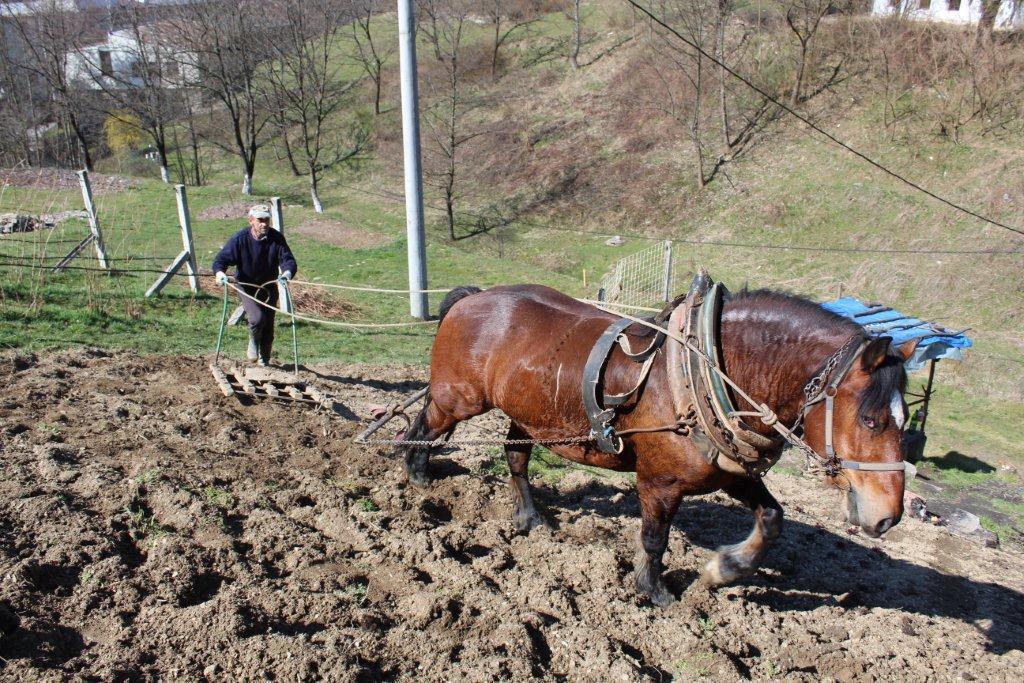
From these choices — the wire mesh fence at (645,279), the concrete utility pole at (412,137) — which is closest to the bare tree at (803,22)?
the wire mesh fence at (645,279)

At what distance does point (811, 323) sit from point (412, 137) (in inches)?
357

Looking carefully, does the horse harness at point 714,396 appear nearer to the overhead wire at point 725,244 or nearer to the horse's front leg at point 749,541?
the horse's front leg at point 749,541

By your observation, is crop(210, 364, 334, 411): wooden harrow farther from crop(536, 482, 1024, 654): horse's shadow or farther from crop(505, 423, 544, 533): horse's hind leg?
crop(536, 482, 1024, 654): horse's shadow

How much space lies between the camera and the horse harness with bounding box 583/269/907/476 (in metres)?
3.48

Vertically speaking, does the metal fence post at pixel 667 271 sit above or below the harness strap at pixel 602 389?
below

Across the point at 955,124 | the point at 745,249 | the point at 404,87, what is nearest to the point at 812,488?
the point at 404,87

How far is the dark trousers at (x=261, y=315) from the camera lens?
24.4 ft

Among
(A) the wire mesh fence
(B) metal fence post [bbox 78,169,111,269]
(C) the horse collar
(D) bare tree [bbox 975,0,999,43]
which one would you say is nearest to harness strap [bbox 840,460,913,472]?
(C) the horse collar

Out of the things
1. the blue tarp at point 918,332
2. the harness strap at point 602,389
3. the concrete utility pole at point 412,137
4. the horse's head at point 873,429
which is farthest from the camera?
the concrete utility pole at point 412,137

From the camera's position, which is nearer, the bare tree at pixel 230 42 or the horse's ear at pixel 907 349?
the horse's ear at pixel 907 349

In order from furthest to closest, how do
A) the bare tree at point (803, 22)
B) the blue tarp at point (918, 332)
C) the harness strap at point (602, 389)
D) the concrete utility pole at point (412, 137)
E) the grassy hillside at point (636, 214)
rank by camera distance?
the bare tree at point (803, 22), the concrete utility pole at point (412, 137), the grassy hillside at point (636, 214), the blue tarp at point (918, 332), the harness strap at point (602, 389)

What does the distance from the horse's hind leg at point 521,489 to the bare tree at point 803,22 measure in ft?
86.7

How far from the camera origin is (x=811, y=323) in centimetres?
369

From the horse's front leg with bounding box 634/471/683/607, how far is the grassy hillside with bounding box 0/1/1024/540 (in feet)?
19.7
